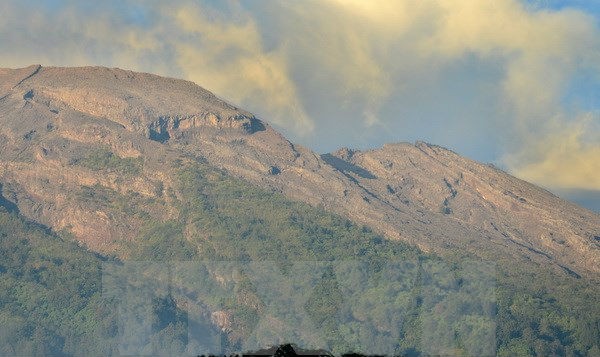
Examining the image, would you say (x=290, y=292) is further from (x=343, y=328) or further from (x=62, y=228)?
(x=62, y=228)

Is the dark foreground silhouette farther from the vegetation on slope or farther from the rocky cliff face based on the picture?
the rocky cliff face

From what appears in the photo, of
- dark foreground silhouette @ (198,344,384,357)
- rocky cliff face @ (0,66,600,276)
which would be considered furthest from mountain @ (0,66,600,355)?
dark foreground silhouette @ (198,344,384,357)

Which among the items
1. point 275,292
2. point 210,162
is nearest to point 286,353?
point 275,292

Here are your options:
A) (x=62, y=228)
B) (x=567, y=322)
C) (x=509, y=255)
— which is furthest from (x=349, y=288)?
(x=62, y=228)

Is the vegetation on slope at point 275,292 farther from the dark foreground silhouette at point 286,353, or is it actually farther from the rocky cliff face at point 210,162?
the dark foreground silhouette at point 286,353

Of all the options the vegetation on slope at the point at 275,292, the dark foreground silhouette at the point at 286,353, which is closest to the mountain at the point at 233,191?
the vegetation on slope at the point at 275,292

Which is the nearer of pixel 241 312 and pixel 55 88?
pixel 241 312
